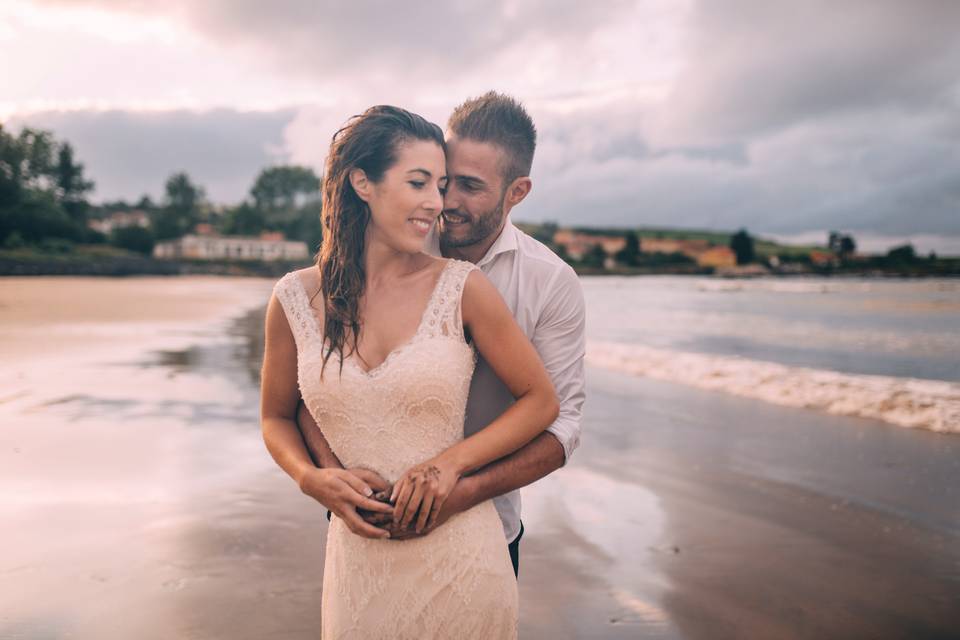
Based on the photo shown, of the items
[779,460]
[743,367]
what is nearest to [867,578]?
[779,460]

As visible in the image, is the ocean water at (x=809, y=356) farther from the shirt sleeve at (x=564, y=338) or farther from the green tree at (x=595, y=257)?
the green tree at (x=595, y=257)

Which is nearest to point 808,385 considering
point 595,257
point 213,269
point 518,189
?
point 518,189

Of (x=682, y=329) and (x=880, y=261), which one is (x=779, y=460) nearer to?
(x=682, y=329)

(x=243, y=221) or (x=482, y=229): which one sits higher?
(x=482, y=229)

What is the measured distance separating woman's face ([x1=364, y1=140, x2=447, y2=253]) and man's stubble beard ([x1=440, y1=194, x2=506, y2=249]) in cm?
34

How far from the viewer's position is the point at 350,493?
1830 mm

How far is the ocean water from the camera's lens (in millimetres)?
10289

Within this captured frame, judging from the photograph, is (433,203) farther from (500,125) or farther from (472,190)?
(500,125)

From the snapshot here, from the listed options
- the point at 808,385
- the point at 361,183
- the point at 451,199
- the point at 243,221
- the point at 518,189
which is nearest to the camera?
the point at 361,183

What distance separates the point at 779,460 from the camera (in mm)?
6836

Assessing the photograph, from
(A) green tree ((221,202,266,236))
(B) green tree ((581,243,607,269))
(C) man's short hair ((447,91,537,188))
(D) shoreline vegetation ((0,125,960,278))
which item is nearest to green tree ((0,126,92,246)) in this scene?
(D) shoreline vegetation ((0,125,960,278))

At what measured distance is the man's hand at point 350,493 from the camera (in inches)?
71.7

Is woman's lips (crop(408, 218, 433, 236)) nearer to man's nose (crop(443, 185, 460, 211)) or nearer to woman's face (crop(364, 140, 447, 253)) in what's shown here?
woman's face (crop(364, 140, 447, 253))

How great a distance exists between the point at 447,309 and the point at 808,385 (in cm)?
1100
